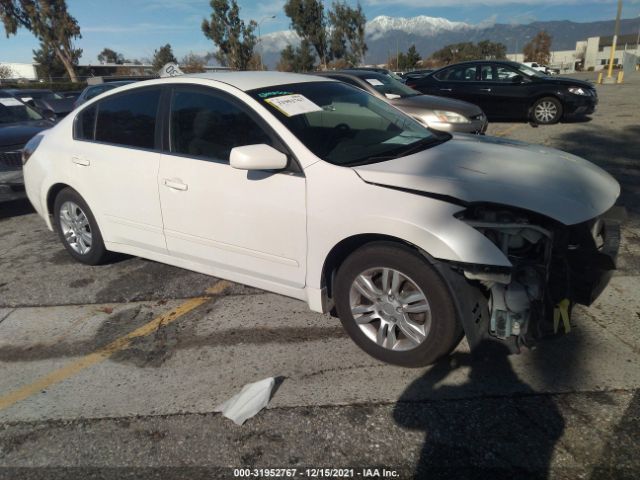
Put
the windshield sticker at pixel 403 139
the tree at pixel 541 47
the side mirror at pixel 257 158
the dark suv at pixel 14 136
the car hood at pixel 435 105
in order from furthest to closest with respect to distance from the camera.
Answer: the tree at pixel 541 47 → the car hood at pixel 435 105 → the dark suv at pixel 14 136 → the windshield sticker at pixel 403 139 → the side mirror at pixel 257 158

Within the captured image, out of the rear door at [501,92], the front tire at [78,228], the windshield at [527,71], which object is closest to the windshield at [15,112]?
the front tire at [78,228]

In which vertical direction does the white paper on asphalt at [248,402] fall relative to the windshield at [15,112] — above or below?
below

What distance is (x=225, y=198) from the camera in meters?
3.25

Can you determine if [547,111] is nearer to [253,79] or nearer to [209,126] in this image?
[253,79]

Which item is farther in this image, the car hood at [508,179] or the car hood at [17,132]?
the car hood at [17,132]

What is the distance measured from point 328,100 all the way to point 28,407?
276 cm

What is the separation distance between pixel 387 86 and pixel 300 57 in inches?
1749

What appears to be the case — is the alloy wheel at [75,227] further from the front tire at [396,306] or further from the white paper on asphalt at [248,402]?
the front tire at [396,306]

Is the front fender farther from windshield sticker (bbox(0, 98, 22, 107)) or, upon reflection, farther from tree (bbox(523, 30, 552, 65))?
tree (bbox(523, 30, 552, 65))

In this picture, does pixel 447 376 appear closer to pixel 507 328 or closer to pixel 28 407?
pixel 507 328

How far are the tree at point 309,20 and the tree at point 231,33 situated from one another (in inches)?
Answer: 243

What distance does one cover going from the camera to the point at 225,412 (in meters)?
2.60

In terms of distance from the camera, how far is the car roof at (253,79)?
3433 millimetres

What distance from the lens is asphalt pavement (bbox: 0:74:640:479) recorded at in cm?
225
